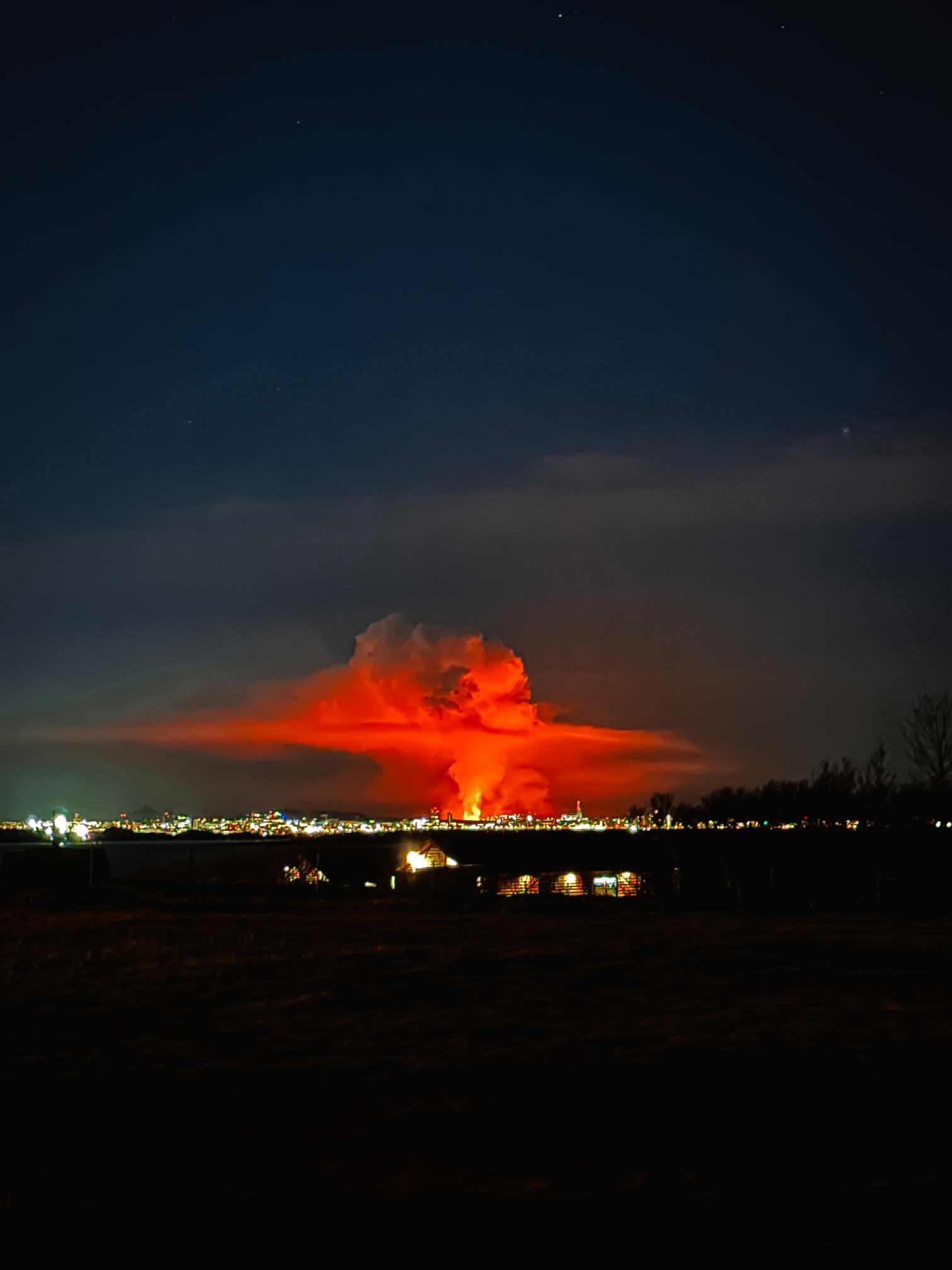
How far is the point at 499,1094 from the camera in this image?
984 cm

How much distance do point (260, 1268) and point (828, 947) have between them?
16238mm

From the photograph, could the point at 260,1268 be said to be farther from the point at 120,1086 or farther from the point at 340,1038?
the point at 340,1038

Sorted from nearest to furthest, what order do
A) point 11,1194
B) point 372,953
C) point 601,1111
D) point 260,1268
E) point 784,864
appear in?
point 260,1268
point 11,1194
point 601,1111
point 372,953
point 784,864

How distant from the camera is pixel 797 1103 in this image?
30.8 feet

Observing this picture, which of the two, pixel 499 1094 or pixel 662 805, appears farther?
pixel 662 805

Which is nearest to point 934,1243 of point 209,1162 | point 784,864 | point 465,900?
point 209,1162

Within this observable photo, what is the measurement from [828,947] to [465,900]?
17.3 meters

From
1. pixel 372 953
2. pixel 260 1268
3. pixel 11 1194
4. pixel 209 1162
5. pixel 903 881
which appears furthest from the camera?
pixel 903 881

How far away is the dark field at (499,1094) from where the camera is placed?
23.0ft

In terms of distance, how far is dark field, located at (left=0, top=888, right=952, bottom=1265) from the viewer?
23.0 ft

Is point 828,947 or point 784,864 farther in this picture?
point 784,864

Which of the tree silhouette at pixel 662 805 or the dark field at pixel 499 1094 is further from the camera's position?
the tree silhouette at pixel 662 805

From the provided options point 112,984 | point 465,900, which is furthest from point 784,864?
point 112,984

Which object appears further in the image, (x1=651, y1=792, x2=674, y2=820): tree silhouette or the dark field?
(x1=651, y1=792, x2=674, y2=820): tree silhouette
